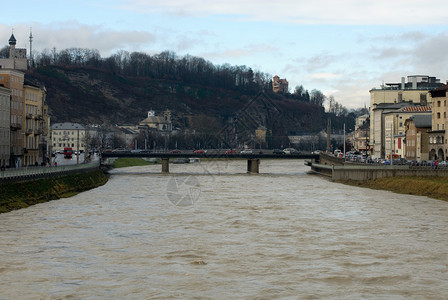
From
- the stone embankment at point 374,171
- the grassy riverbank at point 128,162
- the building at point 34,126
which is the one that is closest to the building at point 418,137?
the stone embankment at point 374,171

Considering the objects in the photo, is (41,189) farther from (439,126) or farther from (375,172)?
(439,126)

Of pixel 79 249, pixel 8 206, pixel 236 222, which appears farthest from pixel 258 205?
pixel 79 249

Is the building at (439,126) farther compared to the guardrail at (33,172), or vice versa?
the building at (439,126)

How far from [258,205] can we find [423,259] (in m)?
26.9

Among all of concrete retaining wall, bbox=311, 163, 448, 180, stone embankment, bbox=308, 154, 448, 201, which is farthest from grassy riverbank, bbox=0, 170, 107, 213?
concrete retaining wall, bbox=311, 163, 448, 180

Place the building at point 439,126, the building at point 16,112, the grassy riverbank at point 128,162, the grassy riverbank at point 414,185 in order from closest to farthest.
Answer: the grassy riverbank at point 414,185, the building at point 16,112, the building at point 439,126, the grassy riverbank at point 128,162

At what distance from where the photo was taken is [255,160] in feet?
401

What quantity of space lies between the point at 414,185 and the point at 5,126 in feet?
159

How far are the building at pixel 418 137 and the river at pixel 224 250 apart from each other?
167 feet

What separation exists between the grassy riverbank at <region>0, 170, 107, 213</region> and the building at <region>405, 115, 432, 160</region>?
52040 mm

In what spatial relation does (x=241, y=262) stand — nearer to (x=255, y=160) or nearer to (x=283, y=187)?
(x=283, y=187)

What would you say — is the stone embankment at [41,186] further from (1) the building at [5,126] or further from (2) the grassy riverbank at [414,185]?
(2) the grassy riverbank at [414,185]

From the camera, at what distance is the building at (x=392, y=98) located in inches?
5871

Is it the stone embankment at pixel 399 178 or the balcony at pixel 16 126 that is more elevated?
the balcony at pixel 16 126
